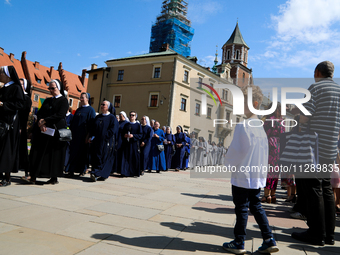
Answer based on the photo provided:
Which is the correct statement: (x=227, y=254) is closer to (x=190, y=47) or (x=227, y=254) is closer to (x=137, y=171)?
(x=137, y=171)

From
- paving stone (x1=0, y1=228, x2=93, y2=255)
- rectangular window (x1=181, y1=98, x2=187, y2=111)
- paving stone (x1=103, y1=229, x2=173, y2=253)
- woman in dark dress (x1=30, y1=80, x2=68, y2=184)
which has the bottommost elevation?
paving stone (x1=0, y1=228, x2=93, y2=255)

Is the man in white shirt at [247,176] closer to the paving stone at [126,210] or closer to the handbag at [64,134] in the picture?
the paving stone at [126,210]

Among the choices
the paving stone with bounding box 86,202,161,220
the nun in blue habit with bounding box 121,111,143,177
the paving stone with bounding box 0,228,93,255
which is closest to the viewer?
the paving stone with bounding box 0,228,93,255

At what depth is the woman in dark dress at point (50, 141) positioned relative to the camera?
5785 mm

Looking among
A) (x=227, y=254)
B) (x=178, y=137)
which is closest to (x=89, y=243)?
(x=227, y=254)

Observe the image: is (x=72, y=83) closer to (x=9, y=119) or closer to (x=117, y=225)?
(x=9, y=119)

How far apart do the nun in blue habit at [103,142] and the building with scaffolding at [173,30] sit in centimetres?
4506

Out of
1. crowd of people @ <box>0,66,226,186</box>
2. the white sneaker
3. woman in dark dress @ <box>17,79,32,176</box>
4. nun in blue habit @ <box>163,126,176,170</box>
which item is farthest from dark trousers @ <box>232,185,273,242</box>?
nun in blue habit @ <box>163,126,176,170</box>

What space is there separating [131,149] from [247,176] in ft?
21.6

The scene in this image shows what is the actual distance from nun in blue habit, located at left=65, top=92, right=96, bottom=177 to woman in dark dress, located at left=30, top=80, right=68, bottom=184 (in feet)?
4.76

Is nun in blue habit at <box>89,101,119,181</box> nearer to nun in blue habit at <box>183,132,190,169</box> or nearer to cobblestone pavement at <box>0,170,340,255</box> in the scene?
cobblestone pavement at <box>0,170,340,255</box>

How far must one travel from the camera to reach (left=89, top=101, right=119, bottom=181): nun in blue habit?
7367 mm

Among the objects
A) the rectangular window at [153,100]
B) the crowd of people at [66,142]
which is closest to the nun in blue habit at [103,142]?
→ the crowd of people at [66,142]

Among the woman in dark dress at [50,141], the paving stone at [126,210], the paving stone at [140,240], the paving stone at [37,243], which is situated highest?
the woman in dark dress at [50,141]
